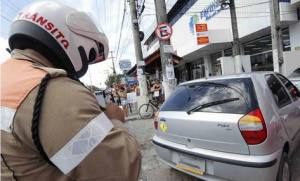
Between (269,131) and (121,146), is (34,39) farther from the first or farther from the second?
(269,131)

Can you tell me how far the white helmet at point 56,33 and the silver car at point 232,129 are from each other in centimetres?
198

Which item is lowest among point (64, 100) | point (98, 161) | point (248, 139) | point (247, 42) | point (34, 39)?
point (248, 139)

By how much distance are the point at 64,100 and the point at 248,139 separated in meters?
2.24

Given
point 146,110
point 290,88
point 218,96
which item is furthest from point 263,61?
point 218,96

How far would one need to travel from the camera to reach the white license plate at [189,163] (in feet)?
9.61

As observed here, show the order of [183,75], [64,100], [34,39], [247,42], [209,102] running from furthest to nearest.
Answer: [183,75] < [247,42] < [209,102] < [34,39] < [64,100]

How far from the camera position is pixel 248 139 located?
2584 mm

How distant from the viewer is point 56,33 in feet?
3.48

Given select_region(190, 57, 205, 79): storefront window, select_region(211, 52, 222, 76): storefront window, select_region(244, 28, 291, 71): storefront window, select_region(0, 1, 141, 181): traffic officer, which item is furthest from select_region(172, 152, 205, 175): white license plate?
select_region(190, 57, 205, 79): storefront window

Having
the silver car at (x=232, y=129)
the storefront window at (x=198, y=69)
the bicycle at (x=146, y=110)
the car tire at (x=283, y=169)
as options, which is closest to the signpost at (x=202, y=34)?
the storefront window at (x=198, y=69)

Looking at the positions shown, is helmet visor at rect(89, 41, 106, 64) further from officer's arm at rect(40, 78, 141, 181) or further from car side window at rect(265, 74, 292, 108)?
car side window at rect(265, 74, 292, 108)

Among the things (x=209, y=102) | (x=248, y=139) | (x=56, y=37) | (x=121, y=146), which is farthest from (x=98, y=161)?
(x=209, y=102)

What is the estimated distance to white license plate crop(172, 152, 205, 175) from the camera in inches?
115

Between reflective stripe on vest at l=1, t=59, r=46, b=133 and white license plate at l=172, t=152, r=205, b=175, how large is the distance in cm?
244
